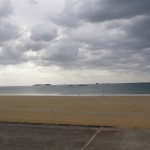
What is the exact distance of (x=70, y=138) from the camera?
10.6 m

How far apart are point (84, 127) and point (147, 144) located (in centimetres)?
371

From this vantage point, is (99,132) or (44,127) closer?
(99,132)

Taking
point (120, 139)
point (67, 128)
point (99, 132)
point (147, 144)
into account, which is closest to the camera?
point (147, 144)

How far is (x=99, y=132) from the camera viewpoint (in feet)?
37.8

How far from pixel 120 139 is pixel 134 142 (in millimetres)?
609

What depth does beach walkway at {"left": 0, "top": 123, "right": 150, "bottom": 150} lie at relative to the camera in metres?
9.47

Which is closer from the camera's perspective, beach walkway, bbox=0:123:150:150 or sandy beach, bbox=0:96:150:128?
beach walkway, bbox=0:123:150:150

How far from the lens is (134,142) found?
9719 mm

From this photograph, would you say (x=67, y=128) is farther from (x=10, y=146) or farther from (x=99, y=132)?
(x=10, y=146)

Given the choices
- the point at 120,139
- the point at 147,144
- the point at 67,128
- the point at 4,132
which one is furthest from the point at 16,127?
the point at 147,144

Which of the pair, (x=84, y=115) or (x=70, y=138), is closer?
(x=70, y=138)

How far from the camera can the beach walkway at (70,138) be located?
373 inches

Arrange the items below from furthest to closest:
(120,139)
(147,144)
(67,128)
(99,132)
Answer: (67,128) → (99,132) → (120,139) → (147,144)

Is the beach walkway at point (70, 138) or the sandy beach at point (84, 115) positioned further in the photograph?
the sandy beach at point (84, 115)
